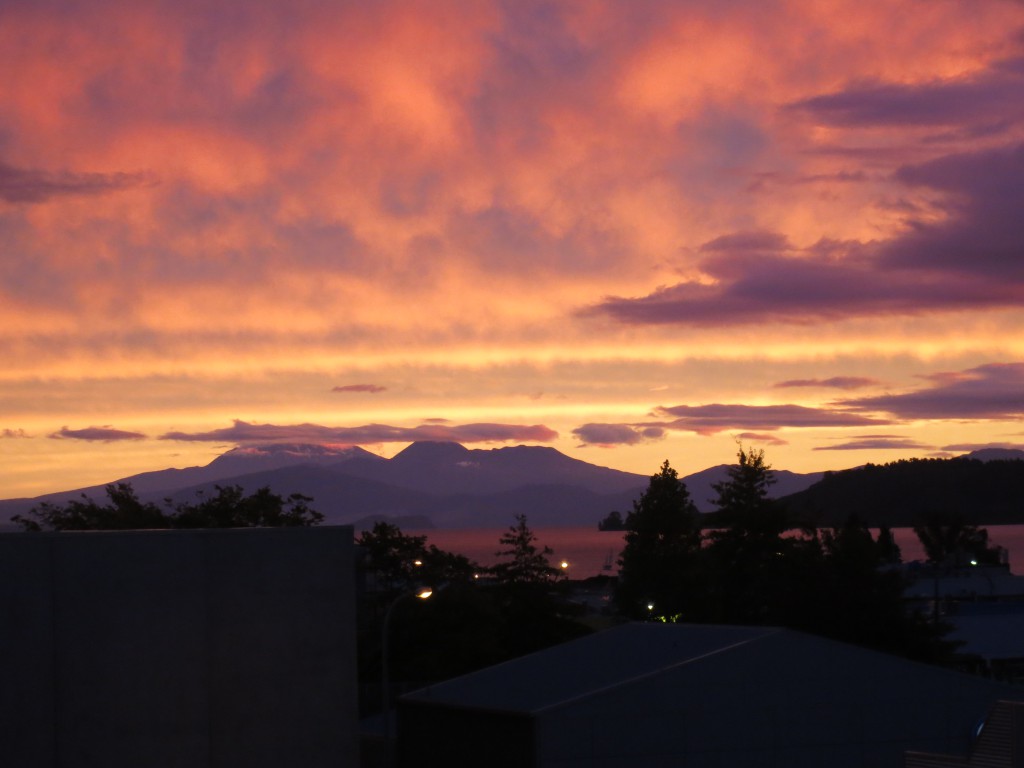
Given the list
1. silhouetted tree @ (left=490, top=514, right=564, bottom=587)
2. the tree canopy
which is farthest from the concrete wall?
silhouetted tree @ (left=490, top=514, right=564, bottom=587)

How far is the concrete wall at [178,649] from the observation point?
29.4m

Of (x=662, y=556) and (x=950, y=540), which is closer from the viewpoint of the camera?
(x=662, y=556)

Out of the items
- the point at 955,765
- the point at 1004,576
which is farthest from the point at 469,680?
the point at 1004,576

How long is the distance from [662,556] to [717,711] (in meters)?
47.7

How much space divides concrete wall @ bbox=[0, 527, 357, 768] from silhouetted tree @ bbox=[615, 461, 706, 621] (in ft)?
160

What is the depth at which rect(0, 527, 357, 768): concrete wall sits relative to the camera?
29406 mm

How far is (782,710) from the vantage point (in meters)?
35.1

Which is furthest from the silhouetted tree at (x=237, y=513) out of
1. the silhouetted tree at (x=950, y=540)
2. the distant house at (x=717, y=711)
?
the silhouetted tree at (x=950, y=540)

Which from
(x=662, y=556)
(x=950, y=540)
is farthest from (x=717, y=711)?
(x=950, y=540)

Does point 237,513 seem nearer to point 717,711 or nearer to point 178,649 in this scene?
point 178,649

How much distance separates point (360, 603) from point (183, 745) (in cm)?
3787

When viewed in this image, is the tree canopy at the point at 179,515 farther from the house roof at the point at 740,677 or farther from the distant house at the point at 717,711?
the distant house at the point at 717,711

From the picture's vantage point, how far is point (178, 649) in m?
30.8

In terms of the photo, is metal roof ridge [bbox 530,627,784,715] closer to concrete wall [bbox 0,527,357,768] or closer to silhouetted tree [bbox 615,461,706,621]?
concrete wall [bbox 0,527,357,768]
